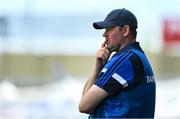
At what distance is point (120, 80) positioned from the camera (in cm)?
528

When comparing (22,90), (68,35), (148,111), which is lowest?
(68,35)

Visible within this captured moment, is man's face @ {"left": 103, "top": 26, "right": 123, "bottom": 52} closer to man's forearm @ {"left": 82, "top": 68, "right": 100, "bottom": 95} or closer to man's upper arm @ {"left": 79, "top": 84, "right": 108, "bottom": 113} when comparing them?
man's forearm @ {"left": 82, "top": 68, "right": 100, "bottom": 95}

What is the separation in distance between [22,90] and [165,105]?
4.60 meters

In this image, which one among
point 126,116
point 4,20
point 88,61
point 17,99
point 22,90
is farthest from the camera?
point 88,61

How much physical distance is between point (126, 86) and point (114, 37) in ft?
1.18

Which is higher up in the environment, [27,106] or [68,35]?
[27,106]

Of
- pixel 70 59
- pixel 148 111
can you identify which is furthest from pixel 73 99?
pixel 70 59

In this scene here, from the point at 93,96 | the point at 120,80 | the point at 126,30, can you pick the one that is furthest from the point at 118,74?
the point at 126,30

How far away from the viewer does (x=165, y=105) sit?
49.2ft

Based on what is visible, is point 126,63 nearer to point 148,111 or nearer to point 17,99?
point 148,111

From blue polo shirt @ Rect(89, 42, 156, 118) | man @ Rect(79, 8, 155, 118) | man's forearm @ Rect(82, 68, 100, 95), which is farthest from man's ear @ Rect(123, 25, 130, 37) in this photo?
man's forearm @ Rect(82, 68, 100, 95)

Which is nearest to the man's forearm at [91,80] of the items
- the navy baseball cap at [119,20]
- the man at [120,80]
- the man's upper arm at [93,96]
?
the man at [120,80]

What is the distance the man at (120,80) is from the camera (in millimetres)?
5281

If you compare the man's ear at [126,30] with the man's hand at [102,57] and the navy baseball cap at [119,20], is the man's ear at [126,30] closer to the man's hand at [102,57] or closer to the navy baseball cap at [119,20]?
the navy baseball cap at [119,20]
